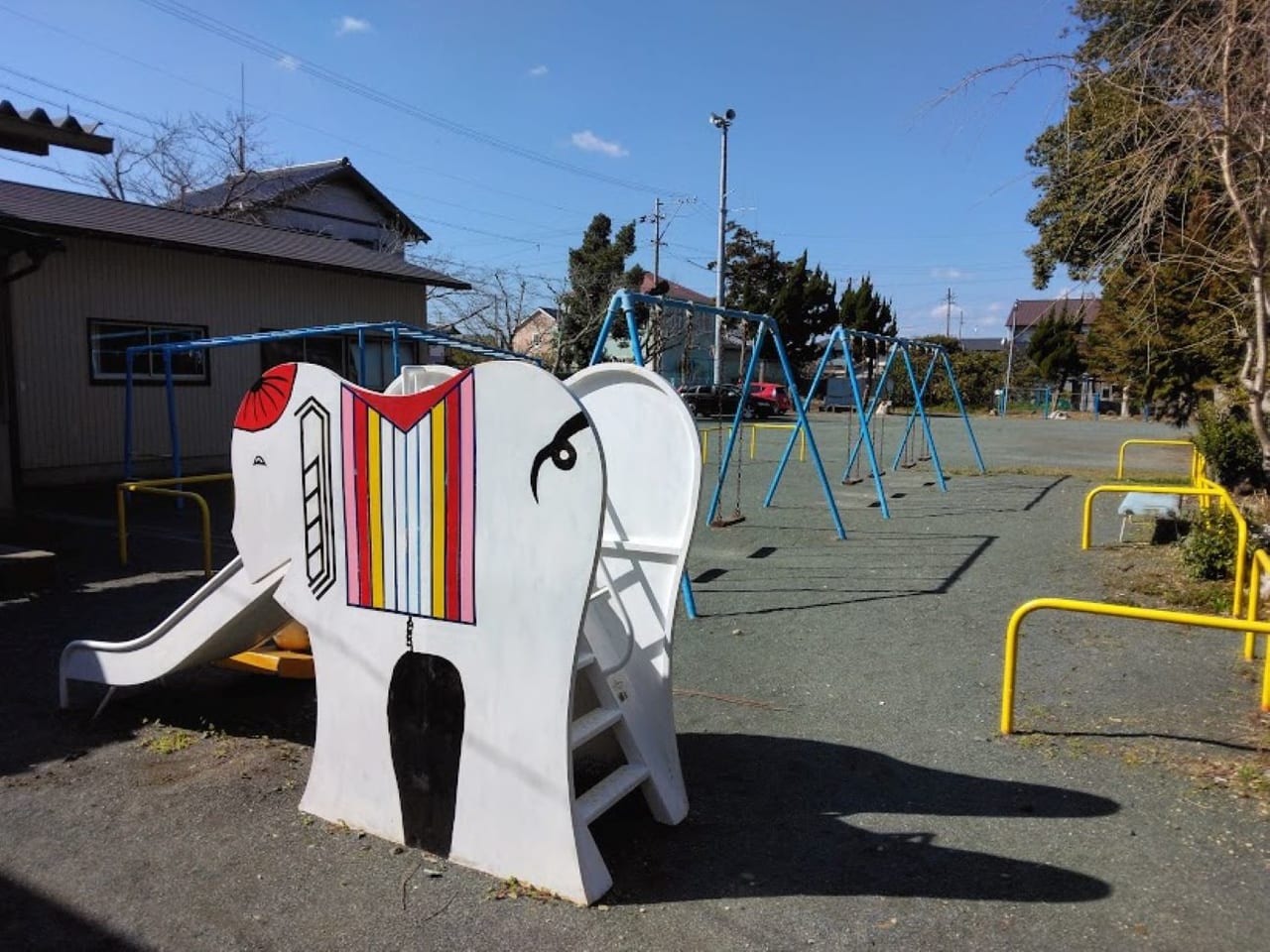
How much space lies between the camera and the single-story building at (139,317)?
1194 centimetres

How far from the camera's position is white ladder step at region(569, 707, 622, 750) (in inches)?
118

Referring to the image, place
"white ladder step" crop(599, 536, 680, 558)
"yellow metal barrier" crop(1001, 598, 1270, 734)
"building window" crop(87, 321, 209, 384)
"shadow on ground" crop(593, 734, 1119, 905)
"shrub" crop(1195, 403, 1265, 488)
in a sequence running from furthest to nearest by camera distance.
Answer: "building window" crop(87, 321, 209, 384) → "shrub" crop(1195, 403, 1265, 488) → "yellow metal barrier" crop(1001, 598, 1270, 734) → "white ladder step" crop(599, 536, 680, 558) → "shadow on ground" crop(593, 734, 1119, 905)

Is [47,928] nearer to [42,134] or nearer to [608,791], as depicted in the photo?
[608,791]

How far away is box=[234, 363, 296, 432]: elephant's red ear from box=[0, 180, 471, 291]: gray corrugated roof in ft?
25.7

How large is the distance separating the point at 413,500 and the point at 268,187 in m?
30.4

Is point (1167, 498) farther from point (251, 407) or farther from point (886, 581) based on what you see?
point (251, 407)

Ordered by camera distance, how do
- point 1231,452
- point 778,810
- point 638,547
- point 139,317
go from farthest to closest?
point 139,317 → point 1231,452 → point 638,547 → point 778,810

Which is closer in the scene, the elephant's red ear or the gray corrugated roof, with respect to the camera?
the elephant's red ear

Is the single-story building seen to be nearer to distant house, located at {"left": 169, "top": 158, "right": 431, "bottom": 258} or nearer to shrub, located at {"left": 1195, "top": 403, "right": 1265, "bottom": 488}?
shrub, located at {"left": 1195, "top": 403, "right": 1265, "bottom": 488}

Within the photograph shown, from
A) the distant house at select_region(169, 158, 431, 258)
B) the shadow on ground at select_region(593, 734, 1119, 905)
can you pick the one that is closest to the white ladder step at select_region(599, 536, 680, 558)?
the shadow on ground at select_region(593, 734, 1119, 905)

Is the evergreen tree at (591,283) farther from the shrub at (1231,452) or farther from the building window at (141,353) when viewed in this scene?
the shrub at (1231,452)

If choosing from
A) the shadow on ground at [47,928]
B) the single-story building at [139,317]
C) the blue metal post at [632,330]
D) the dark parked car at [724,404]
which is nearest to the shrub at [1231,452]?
the blue metal post at [632,330]

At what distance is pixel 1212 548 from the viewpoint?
7.05 metres

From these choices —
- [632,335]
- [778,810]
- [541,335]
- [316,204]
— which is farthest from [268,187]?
[778,810]
